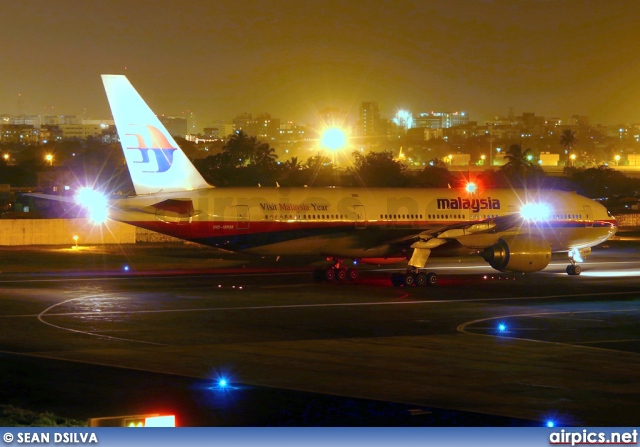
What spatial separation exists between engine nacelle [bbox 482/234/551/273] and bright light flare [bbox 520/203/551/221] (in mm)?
5431

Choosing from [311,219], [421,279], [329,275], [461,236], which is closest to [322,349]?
[421,279]

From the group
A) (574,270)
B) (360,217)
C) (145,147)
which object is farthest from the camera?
(574,270)

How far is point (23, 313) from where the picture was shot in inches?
1022

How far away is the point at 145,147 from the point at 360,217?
9300mm

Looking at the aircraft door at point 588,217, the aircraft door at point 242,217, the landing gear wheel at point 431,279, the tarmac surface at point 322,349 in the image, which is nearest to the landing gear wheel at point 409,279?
the landing gear wheel at point 431,279

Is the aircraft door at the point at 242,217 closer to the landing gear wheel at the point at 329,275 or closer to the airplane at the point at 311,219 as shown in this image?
the airplane at the point at 311,219

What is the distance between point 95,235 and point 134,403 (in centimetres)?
4141

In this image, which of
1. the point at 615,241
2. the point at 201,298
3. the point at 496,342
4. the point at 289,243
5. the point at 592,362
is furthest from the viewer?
the point at 615,241

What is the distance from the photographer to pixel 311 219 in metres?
36.7

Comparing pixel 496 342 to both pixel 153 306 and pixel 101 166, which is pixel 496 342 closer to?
pixel 153 306

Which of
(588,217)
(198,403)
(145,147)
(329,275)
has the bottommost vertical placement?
(198,403)

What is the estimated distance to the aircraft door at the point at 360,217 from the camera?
37594 mm

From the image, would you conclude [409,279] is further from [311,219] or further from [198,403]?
[198,403]

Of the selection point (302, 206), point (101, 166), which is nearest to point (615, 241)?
point (302, 206)
